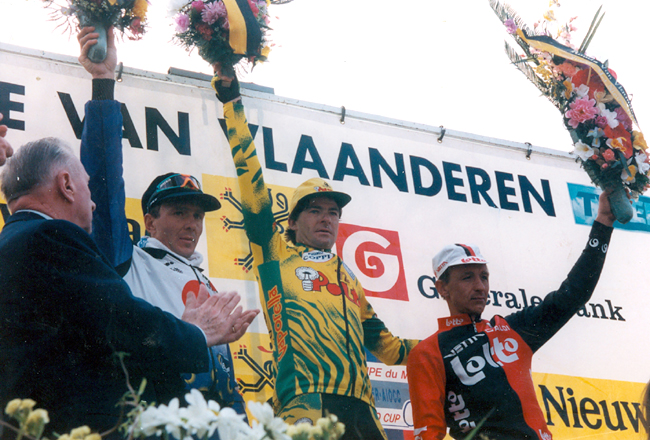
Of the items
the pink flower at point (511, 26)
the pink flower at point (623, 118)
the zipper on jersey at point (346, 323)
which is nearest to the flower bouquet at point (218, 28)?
the zipper on jersey at point (346, 323)

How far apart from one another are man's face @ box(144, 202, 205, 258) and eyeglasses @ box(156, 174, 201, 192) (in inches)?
2.9

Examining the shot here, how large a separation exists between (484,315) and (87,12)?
7.61ft

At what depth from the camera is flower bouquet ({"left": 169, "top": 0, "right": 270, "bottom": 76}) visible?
2896mm

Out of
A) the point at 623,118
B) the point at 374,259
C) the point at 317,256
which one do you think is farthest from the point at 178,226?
the point at 623,118

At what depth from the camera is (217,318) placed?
67.9 inches

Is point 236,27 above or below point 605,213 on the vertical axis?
above

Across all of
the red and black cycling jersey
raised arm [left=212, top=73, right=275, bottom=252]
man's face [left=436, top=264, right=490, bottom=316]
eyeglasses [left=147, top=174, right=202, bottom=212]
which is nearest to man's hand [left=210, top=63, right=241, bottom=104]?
raised arm [left=212, top=73, right=275, bottom=252]

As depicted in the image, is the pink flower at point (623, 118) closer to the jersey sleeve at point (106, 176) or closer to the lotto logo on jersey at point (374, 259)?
the lotto logo on jersey at point (374, 259)

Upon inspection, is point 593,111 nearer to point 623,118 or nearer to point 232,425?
point 623,118

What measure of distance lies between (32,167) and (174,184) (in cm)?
113

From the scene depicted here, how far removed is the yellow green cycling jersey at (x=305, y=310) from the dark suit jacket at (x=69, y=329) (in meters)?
1.18

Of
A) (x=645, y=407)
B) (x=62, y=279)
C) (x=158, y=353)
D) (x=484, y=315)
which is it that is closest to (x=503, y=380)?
(x=645, y=407)

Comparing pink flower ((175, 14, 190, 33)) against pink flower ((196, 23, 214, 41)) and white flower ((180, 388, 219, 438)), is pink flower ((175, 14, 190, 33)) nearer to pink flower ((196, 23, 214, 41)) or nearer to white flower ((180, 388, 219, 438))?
pink flower ((196, 23, 214, 41))

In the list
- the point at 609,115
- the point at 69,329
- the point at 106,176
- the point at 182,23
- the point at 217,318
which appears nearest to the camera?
the point at 69,329
